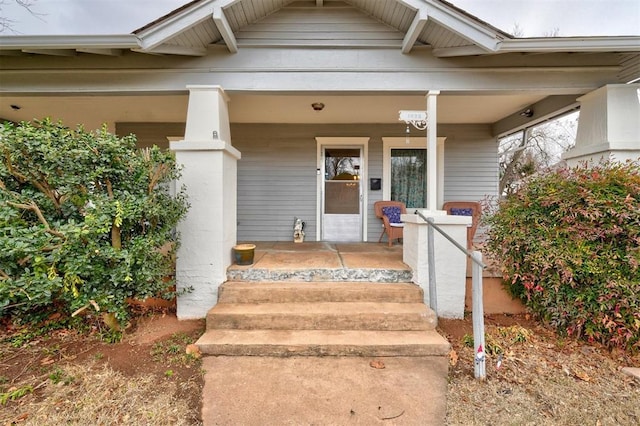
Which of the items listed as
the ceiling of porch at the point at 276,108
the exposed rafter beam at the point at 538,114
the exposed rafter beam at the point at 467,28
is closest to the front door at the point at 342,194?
the ceiling of porch at the point at 276,108

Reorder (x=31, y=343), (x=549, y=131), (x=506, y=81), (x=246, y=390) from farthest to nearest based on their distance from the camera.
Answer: (x=549, y=131), (x=506, y=81), (x=31, y=343), (x=246, y=390)

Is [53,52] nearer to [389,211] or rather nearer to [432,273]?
[432,273]

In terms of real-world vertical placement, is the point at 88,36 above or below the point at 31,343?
above

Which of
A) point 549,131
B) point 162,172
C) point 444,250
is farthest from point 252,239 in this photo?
point 549,131

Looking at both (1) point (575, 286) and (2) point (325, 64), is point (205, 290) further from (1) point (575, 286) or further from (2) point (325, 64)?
(1) point (575, 286)

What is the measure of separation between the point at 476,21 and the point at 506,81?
2.81ft

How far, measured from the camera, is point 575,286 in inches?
101

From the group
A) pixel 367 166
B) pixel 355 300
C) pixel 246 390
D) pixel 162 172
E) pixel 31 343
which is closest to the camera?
pixel 246 390

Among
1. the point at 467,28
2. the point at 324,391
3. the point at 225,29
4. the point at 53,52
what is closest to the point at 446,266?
the point at 324,391

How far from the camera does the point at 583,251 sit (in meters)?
2.51

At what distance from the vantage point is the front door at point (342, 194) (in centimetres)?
558

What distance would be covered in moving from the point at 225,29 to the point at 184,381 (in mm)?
3364

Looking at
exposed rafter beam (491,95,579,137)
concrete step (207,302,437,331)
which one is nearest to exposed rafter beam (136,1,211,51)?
concrete step (207,302,437,331)

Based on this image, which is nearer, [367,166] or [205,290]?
[205,290]
